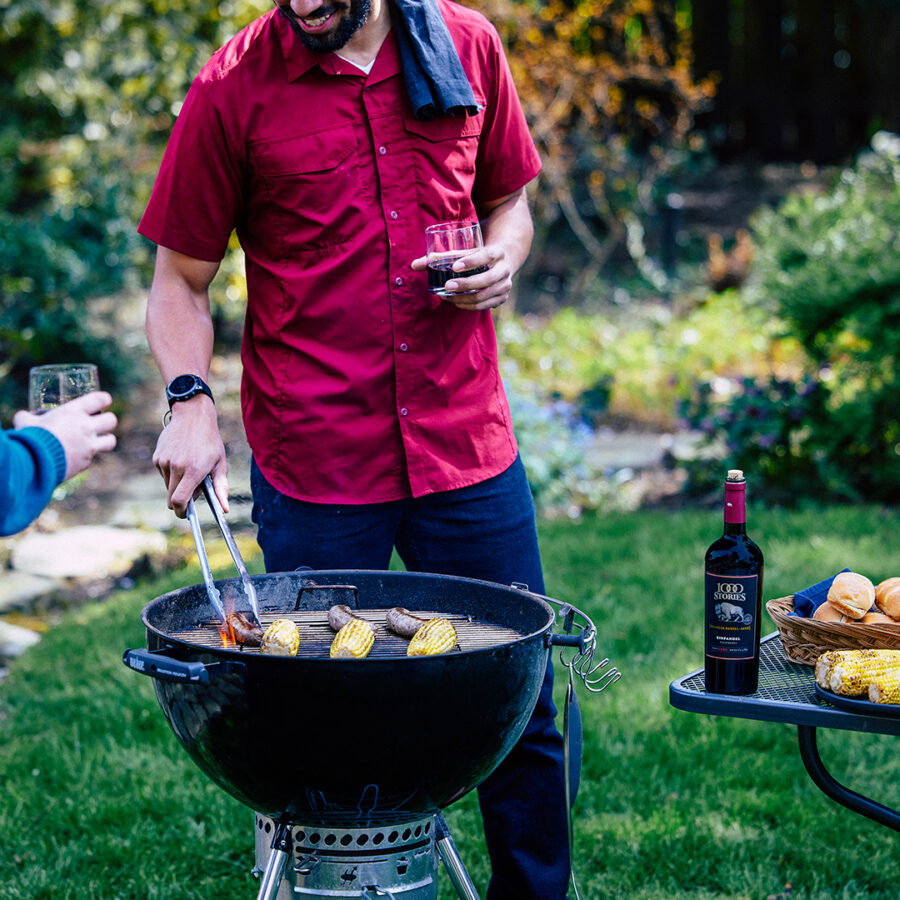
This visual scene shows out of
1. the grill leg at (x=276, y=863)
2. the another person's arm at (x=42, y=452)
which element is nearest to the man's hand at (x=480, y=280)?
the another person's arm at (x=42, y=452)

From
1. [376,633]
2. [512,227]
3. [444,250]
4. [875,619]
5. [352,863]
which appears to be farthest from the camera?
[512,227]

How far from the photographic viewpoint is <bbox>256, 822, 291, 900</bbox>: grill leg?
5.93 feet

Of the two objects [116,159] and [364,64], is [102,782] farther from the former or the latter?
[116,159]

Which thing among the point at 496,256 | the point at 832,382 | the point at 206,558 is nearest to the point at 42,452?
the point at 206,558

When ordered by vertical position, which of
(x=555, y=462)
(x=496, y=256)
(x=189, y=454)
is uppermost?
(x=496, y=256)

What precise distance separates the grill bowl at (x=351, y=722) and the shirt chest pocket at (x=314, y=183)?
32.4 inches

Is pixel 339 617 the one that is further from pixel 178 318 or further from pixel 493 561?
pixel 178 318

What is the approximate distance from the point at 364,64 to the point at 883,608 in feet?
4.70

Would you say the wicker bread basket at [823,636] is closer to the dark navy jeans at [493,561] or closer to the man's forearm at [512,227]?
the dark navy jeans at [493,561]

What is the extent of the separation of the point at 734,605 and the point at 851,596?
28 centimetres

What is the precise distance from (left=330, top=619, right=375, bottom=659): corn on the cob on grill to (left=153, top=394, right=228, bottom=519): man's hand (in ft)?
1.01

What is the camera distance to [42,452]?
65.9 inches

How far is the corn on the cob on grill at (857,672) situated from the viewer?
1722mm

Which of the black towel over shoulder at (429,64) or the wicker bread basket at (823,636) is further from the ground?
the black towel over shoulder at (429,64)
